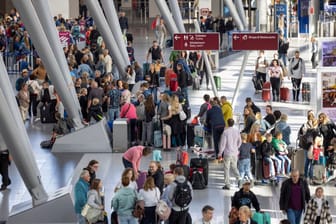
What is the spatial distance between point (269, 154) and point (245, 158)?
59 cm

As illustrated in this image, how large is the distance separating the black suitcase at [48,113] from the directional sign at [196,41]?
3949 mm

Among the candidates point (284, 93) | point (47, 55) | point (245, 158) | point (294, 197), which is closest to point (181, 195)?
point (294, 197)

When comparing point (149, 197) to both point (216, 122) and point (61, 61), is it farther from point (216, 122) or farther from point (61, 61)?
point (61, 61)

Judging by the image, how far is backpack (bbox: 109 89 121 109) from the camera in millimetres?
27141

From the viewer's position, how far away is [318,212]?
657 inches

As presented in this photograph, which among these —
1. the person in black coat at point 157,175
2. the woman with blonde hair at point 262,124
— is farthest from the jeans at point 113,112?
the person in black coat at point 157,175

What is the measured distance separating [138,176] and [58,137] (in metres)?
7.10

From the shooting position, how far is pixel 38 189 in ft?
59.7

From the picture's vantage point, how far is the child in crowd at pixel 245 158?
21.0 metres

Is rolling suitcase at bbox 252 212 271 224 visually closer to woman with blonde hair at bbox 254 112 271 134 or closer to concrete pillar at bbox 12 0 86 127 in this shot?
woman with blonde hair at bbox 254 112 271 134

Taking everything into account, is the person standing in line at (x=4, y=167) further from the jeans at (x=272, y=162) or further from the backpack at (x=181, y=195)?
the backpack at (x=181, y=195)

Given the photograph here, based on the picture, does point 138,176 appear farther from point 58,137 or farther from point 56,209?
point 58,137

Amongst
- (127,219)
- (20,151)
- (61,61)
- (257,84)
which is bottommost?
(257,84)


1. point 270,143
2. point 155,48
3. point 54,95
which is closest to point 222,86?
point 155,48
